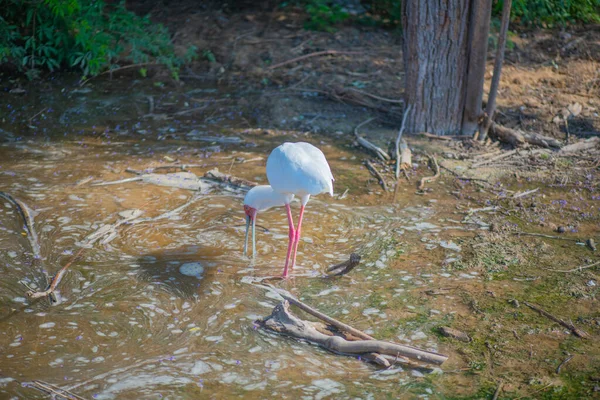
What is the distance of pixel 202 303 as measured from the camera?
439 cm

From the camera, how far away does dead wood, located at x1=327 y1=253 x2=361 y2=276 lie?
4.48 meters

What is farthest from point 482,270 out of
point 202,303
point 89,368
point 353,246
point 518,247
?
point 89,368

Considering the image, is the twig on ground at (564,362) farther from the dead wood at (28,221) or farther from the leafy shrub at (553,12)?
the leafy shrub at (553,12)

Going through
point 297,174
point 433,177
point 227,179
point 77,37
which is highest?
point 77,37

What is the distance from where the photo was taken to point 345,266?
469 centimetres

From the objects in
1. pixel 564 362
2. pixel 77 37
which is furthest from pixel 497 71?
pixel 77 37

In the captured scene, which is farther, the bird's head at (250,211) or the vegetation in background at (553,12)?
the vegetation in background at (553,12)

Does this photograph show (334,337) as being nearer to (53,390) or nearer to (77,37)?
(53,390)

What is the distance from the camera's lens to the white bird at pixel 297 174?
4.52 m

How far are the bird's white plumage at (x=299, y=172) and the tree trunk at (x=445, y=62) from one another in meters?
2.71

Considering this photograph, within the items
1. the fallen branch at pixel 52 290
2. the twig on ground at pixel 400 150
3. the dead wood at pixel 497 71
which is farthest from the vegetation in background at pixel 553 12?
the fallen branch at pixel 52 290

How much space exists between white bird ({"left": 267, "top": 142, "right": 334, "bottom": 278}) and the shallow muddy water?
569 millimetres

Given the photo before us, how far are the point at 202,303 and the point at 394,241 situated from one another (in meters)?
1.72

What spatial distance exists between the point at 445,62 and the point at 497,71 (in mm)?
569
